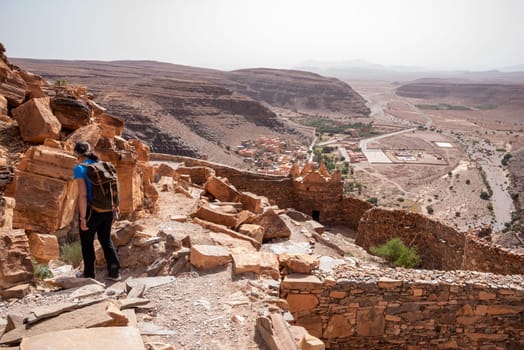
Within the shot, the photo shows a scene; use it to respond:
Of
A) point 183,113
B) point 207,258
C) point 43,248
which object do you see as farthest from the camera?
point 183,113

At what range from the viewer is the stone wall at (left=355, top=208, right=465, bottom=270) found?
35.3 ft

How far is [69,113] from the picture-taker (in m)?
8.14

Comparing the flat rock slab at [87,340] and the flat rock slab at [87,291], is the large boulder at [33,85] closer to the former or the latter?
the flat rock slab at [87,291]

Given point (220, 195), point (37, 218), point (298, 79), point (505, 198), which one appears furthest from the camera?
point (298, 79)

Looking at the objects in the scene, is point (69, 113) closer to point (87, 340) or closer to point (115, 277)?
point (115, 277)

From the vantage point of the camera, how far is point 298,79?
12681 centimetres

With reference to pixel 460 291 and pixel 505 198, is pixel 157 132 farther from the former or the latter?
pixel 460 291

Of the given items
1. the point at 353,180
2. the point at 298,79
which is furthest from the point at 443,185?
the point at 298,79

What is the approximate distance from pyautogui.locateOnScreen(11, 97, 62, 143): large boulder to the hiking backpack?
3001mm

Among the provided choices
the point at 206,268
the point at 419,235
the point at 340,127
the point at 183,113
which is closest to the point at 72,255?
the point at 206,268

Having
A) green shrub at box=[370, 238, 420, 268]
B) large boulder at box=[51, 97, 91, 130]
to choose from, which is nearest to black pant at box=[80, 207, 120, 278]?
large boulder at box=[51, 97, 91, 130]

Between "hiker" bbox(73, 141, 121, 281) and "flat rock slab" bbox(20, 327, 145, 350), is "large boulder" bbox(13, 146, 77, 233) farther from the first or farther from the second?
"flat rock slab" bbox(20, 327, 145, 350)

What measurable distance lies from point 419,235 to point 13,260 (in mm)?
10679

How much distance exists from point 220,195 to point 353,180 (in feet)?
125
